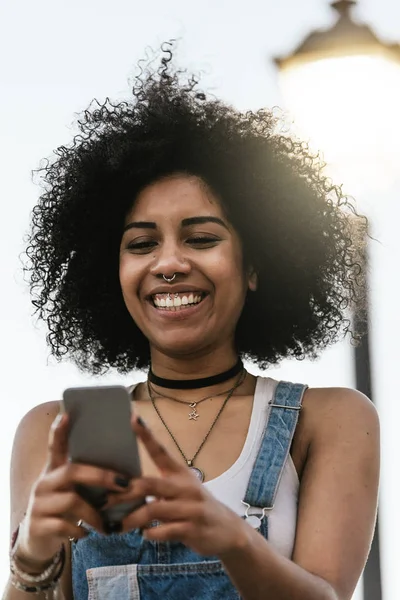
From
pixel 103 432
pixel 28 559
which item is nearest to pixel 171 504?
pixel 103 432

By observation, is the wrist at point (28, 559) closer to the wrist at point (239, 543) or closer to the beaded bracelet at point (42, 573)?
the beaded bracelet at point (42, 573)

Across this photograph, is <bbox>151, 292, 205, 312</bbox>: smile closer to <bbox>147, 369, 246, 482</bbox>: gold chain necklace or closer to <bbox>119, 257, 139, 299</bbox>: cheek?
<bbox>119, 257, 139, 299</bbox>: cheek

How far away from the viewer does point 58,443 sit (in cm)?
421

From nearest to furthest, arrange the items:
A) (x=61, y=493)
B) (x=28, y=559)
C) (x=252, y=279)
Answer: (x=61, y=493) → (x=28, y=559) → (x=252, y=279)

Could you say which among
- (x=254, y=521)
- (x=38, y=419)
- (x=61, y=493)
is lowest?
(x=254, y=521)

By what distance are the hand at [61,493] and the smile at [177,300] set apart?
102 centimetres

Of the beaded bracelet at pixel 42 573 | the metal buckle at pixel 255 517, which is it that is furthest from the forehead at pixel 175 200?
the beaded bracelet at pixel 42 573

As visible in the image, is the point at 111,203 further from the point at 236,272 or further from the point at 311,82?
the point at 311,82

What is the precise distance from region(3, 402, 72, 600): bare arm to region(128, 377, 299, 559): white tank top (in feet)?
1.62

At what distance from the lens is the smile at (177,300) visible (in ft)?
17.0

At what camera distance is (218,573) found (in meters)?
4.86

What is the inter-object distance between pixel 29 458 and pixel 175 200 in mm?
902

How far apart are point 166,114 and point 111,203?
1.13ft

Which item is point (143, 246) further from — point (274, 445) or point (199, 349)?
point (274, 445)
